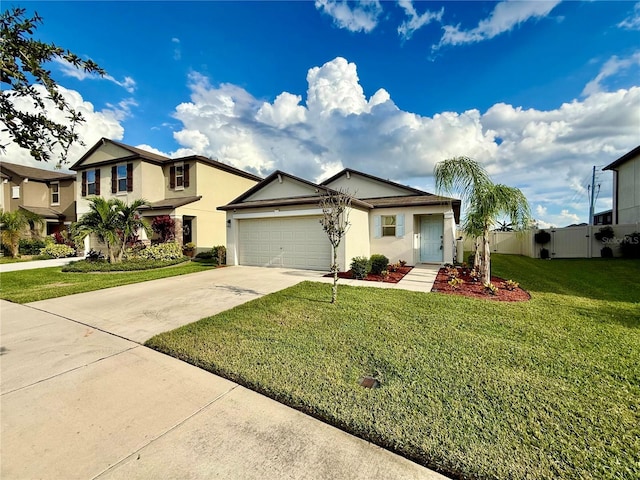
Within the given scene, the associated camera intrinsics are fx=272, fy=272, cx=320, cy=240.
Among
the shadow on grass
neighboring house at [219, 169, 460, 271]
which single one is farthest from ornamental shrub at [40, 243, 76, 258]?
the shadow on grass

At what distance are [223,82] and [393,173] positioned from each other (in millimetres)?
10798

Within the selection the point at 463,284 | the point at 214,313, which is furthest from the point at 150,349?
the point at 463,284

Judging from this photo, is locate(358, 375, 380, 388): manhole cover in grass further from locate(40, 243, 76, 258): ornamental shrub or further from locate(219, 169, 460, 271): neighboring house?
locate(40, 243, 76, 258): ornamental shrub

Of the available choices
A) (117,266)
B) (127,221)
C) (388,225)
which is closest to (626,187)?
(388,225)

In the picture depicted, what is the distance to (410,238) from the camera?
12938mm

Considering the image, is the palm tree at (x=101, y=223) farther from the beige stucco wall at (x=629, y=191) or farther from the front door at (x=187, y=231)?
the beige stucco wall at (x=629, y=191)

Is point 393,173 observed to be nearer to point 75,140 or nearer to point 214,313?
point 214,313

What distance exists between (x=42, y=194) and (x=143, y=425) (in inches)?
1270

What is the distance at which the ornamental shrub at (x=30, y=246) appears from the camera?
1923cm

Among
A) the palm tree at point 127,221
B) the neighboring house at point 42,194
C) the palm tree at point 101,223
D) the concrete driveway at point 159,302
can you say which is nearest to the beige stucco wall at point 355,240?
the concrete driveway at point 159,302

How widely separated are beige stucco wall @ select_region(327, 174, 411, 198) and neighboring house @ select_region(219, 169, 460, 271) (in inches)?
6.0

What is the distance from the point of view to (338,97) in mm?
16781

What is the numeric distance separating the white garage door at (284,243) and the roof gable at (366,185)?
4027mm

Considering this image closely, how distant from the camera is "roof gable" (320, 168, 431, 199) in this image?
1477 cm
